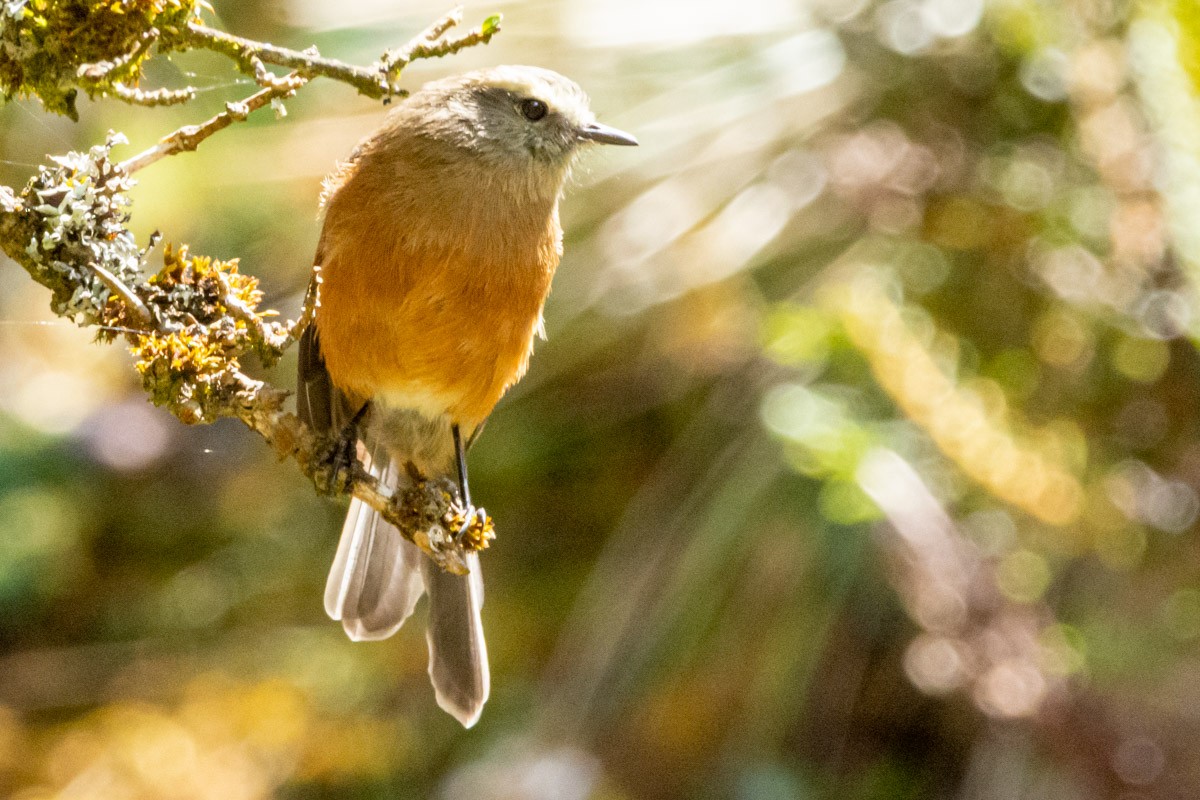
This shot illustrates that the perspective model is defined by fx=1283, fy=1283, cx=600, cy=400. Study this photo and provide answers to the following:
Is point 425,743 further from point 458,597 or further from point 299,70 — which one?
point 299,70

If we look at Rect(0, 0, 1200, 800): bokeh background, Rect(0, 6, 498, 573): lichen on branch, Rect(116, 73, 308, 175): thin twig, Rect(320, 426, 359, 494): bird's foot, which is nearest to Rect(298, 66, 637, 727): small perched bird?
Rect(320, 426, 359, 494): bird's foot

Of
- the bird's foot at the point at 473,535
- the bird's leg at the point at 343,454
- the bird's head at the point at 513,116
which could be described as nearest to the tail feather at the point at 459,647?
the bird's leg at the point at 343,454

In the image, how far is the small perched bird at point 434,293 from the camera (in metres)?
2.25

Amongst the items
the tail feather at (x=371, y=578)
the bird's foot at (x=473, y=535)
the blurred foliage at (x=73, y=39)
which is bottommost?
the tail feather at (x=371, y=578)

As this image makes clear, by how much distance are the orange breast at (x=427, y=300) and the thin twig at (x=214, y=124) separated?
761 millimetres

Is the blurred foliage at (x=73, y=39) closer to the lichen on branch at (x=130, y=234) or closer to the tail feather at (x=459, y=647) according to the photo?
the lichen on branch at (x=130, y=234)

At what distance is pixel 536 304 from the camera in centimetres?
241

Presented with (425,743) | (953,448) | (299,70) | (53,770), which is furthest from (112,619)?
(299,70)

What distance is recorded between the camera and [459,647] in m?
2.68

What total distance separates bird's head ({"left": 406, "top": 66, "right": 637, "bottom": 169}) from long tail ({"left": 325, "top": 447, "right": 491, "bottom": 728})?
728 mm

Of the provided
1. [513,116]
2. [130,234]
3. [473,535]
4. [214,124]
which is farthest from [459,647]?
[214,124]

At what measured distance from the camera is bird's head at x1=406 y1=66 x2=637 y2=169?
2426 mm

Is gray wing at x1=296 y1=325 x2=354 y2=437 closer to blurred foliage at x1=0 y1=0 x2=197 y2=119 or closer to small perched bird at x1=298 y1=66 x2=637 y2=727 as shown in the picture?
small perched bird at x1=298 y1=66 x2=637 y2=727

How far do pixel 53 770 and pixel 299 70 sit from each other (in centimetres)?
290
